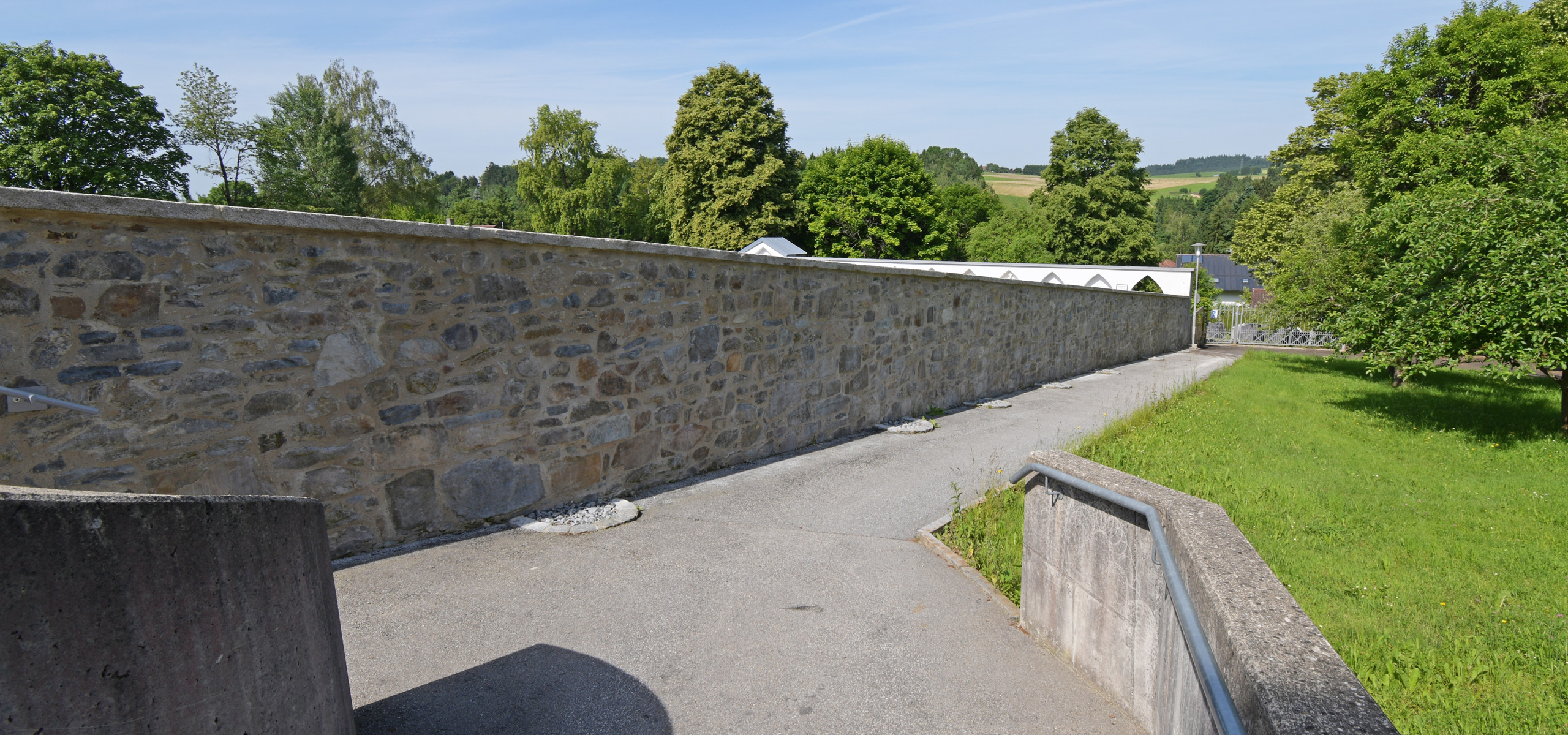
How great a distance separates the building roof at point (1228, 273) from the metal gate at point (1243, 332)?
51.4ft

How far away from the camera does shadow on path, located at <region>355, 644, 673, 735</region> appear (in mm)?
3072

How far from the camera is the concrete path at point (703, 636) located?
327 centimetres

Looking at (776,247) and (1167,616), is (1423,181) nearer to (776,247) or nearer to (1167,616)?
(1167,616)

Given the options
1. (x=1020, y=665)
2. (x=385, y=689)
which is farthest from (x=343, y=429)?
(x=1020, y=665)

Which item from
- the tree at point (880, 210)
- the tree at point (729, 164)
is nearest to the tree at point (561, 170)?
the tree at point (729, 164)

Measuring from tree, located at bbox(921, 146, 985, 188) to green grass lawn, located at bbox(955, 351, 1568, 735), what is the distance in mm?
85396

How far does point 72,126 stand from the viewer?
104 ft

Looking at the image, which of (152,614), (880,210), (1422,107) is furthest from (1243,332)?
(152,614)

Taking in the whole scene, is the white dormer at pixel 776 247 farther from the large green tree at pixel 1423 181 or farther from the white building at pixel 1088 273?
the large green tree at pixel 1423 181

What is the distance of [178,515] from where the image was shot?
68.1 inches

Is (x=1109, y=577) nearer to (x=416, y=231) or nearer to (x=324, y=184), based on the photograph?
(x=416, y=231)

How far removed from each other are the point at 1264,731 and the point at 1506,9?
25122mm

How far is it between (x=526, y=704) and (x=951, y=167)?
378 ft

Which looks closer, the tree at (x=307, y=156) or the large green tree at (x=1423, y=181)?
the large green tree at (x=1423, y=181)
